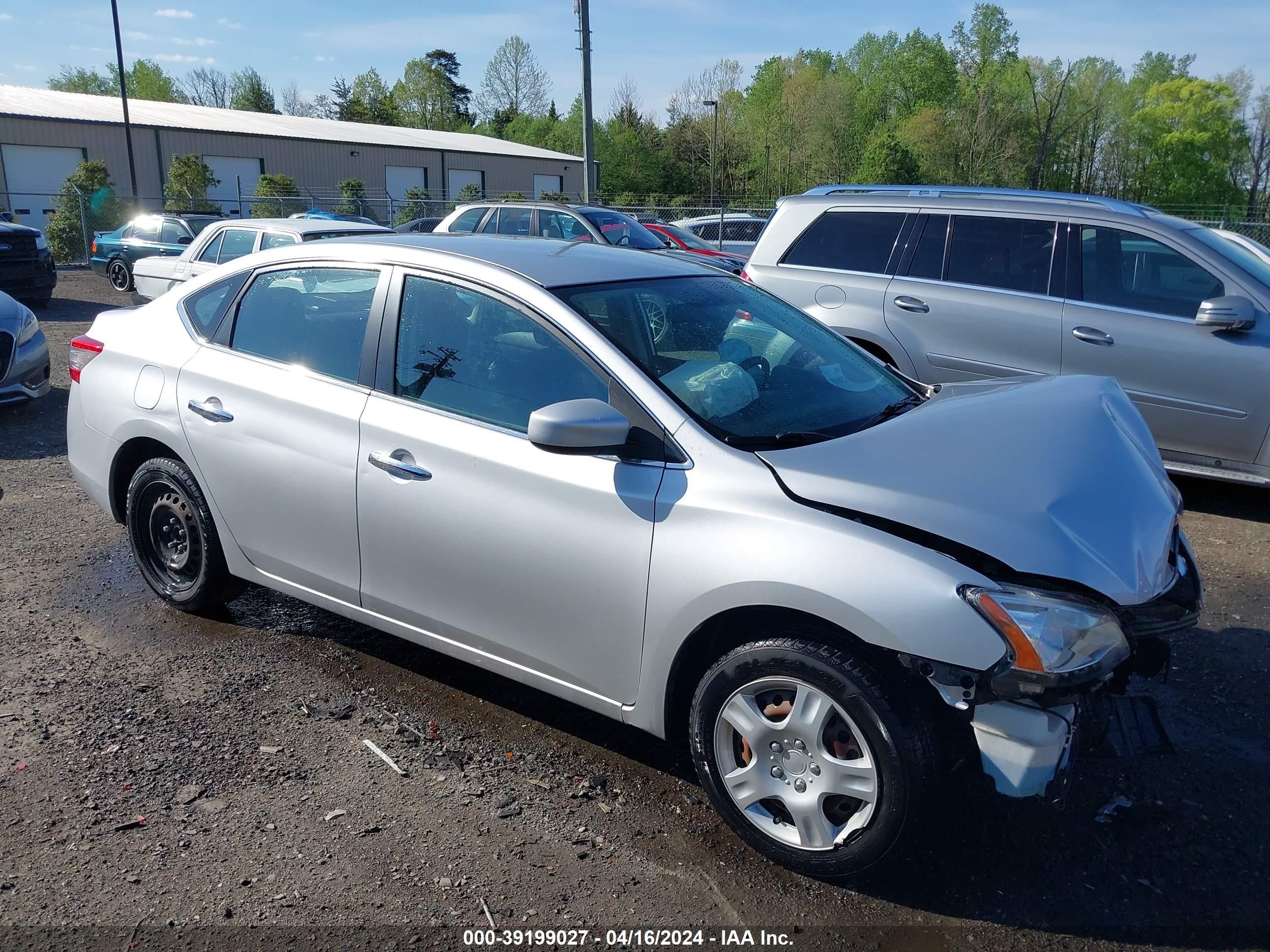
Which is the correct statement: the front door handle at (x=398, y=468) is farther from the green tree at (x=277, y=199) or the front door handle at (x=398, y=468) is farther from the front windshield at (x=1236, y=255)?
the green tree at (x=277, y=199)

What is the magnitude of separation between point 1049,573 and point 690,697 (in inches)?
45.2

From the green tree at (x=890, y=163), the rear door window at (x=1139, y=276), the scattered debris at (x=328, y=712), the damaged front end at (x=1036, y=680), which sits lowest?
the scattered debris at (x=328, y=712)

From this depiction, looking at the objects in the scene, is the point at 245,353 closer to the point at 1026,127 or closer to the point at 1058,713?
the point at 1058,713

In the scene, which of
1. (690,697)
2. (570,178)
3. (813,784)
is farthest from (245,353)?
(570,178)

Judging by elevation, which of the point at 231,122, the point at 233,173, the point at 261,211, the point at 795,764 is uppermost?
the point at 231,122

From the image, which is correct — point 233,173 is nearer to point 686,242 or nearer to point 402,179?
point 402,179

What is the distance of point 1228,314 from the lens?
589cm

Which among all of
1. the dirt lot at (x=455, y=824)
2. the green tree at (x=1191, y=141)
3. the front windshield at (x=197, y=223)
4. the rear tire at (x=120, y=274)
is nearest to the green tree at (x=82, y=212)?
the rear tire at (x=120, y=274)

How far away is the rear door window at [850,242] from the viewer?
7.18m

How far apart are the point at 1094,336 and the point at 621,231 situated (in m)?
10.5

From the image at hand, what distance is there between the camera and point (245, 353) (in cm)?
416

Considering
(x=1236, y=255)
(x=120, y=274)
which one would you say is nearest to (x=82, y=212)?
(x=120, y=274)

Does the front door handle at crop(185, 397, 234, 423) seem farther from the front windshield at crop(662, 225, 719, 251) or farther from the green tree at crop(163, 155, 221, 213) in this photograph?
the green tree at crop(163, 155, 221, 213)

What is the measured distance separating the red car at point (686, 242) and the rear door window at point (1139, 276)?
33.8 ft
